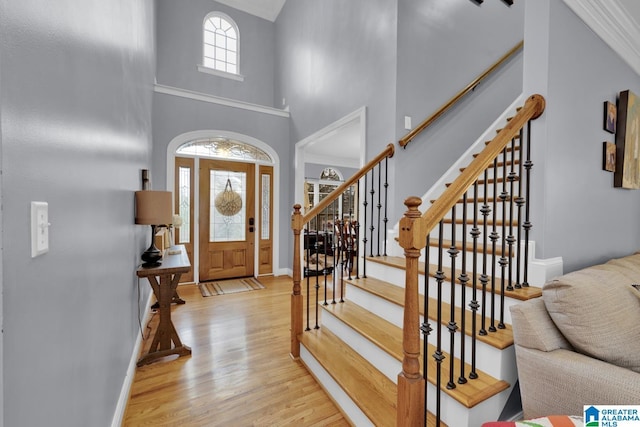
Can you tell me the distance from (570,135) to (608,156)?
1.97 ft

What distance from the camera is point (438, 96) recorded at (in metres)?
3.24

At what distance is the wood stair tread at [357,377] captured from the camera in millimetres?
1546

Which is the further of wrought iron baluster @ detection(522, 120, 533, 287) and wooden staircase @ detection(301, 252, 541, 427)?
wrought iron baluster @ detection(522, 120, 533, 287)

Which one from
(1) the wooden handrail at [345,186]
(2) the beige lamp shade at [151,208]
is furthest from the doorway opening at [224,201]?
(1) the wooden handrail at [345,186]

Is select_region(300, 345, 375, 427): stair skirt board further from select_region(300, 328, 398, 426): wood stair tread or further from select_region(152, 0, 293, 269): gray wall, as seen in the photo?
select_region(152, 0, 293, 269): gray wall

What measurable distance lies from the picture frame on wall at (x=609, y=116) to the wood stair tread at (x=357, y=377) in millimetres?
2342

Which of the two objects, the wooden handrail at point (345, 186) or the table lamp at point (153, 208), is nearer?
the table lamp at point (153, 208)

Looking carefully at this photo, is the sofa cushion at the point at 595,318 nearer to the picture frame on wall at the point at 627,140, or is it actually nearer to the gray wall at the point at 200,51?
the picture frame on wall at the point at 627,140

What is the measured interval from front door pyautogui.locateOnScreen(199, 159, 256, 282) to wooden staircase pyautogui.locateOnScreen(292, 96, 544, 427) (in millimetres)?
2793

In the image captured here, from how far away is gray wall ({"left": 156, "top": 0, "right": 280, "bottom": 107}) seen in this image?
17.1ft

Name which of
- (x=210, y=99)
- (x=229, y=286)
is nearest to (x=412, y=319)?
(x=229, y=286)

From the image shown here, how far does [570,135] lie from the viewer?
1832 mm

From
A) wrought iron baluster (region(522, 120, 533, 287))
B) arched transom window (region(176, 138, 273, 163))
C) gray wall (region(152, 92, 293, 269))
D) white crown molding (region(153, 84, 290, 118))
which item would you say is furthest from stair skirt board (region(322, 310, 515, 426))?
white crown molding (region(153, 84, 290, 118))

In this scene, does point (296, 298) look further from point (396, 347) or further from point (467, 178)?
point (467, 178)
